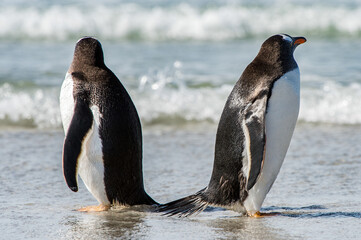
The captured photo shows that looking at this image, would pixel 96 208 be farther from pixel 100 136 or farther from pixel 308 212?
pixel 308 212

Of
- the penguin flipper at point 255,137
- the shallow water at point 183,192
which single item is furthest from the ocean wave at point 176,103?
the penguin flipper at point 255,137

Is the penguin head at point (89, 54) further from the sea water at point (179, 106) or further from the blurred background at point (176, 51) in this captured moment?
the blurred background at point (176, 51)

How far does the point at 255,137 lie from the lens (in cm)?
397

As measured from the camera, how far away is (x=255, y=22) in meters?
15.0

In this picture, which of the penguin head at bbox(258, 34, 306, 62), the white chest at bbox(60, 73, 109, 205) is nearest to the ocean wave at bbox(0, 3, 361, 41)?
the penguin head at bbox(258, 34, 306, 62)

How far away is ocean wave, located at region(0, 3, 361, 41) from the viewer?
47.8 ft

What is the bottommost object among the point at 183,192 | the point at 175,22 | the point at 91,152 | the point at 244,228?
the point at 244,228

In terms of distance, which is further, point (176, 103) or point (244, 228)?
point (176, 103)

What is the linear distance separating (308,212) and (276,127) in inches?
22.0

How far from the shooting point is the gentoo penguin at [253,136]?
401cm

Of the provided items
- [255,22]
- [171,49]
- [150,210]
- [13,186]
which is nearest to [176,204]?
[150,210]

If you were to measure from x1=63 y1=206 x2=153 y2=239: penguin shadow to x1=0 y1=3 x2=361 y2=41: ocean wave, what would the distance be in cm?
1031

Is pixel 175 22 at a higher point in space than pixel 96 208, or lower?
higher

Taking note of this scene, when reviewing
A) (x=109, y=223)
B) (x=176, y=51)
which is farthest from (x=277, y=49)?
(x=176, y=51)
